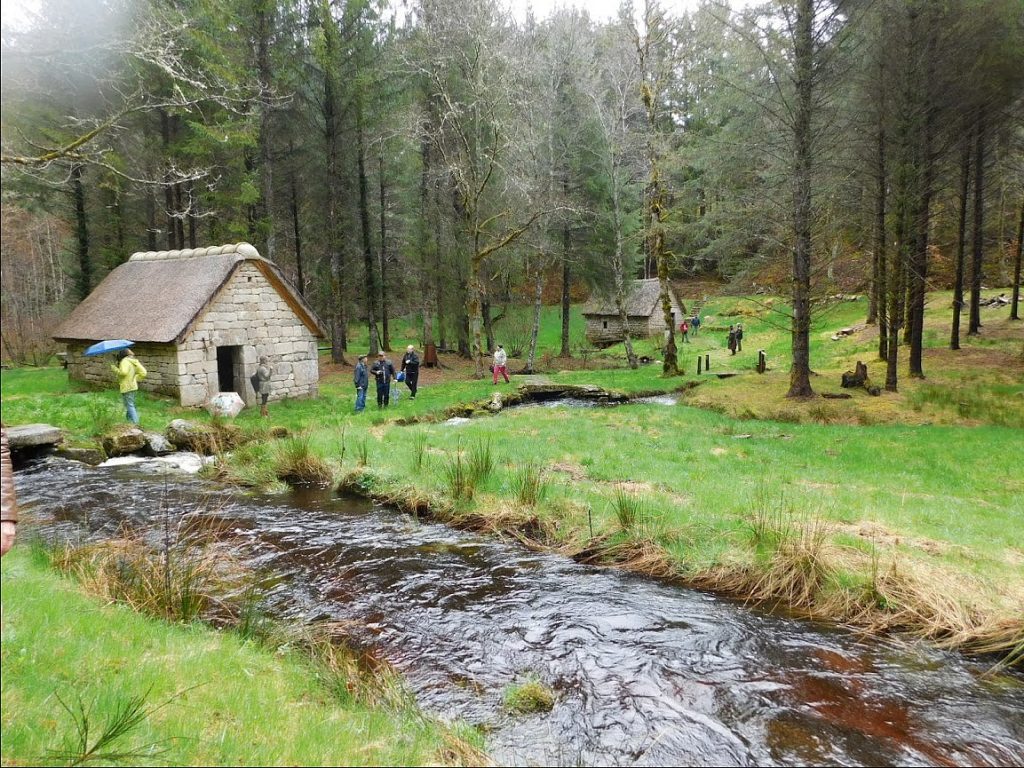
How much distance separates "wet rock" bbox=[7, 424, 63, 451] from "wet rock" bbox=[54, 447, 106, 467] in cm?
28

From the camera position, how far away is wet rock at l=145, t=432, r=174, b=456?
40.7ft

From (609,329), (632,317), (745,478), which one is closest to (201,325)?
(745,478)

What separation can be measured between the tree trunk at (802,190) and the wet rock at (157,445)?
55.3 feet

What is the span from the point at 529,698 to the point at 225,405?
44.5 ft

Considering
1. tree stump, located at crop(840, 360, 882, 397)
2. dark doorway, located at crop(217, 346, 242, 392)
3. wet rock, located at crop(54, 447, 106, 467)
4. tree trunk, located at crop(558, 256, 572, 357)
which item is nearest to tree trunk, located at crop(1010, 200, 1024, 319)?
tree stump, located at crop(840, 360, 882, 397)

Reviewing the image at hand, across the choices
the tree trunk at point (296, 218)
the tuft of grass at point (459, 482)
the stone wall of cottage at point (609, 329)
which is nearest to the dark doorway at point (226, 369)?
the tuft of grass at point (459, 482)

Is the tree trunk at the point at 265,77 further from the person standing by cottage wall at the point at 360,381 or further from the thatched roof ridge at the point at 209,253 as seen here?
the person standing by cottage wall at the point at 360,381

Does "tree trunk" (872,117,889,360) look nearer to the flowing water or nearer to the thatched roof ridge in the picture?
the flowing water

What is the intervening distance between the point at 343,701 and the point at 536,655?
1.85 metres

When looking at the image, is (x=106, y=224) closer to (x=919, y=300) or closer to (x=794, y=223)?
(x=794, y=223)

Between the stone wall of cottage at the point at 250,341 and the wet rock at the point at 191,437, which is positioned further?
the stone wall of cottage at the point at 250,341

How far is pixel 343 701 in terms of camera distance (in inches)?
168

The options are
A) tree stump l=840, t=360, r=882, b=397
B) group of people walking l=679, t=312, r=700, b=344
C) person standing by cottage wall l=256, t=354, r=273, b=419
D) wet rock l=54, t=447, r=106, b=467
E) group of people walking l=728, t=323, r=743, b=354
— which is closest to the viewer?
wet rock l=54, t=447, r=106, b=467

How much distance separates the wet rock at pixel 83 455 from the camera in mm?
11648
